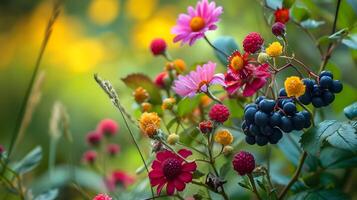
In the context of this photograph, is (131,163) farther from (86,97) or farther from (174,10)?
(174,10)

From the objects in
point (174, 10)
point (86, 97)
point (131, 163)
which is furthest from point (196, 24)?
point (174, 10)

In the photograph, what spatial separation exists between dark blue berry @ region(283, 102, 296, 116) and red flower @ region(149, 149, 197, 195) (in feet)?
0.33

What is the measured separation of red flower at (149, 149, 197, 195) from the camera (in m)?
0.49

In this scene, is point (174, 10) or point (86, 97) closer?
point (86, 97)

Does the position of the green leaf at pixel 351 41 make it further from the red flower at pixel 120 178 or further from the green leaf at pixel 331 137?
the red flower at pixel 120 178

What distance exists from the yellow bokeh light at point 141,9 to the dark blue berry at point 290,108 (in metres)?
1.23

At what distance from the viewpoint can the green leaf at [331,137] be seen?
17.9 inches

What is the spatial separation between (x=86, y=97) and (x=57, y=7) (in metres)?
0.83

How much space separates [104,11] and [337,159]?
129cm

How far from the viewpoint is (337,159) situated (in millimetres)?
606

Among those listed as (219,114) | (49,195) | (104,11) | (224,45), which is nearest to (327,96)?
(219,114)

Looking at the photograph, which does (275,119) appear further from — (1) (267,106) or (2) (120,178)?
(2) (120,178)

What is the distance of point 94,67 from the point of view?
5.08ft

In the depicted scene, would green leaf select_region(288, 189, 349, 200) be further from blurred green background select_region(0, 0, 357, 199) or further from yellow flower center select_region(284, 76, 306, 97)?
blurred green background select_region(0, 0, 357, 199)
